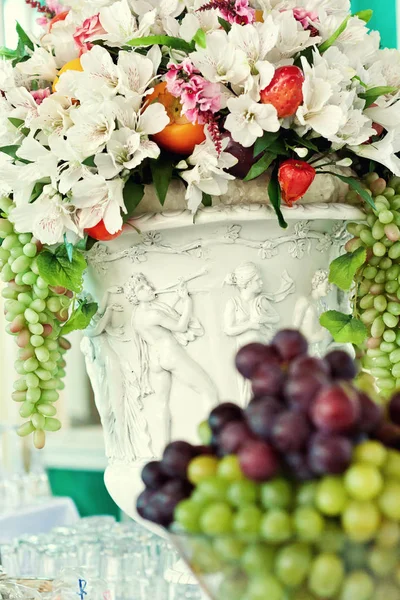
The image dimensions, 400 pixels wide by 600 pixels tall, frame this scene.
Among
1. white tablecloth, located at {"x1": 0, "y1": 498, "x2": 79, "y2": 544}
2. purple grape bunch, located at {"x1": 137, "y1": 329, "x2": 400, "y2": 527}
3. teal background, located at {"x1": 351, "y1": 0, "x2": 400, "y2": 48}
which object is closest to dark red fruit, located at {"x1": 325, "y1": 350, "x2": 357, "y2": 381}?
purple grape bunch, located at {"x1": 137, "y1": 329, "x2": 400, "y2": 527}

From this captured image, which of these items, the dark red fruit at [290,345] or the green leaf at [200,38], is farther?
the green leaf at [200,38]

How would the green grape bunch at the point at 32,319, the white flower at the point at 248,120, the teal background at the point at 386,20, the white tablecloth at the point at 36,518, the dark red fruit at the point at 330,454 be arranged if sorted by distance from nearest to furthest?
the dark red fruit at the point at 330,454
the white flower at the point at 248,120
the green grape bunch at the point at 32,319
the white tablecloth at the point at 36,518
the teal background at the point at 386,20

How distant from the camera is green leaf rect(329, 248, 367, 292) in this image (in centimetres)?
85

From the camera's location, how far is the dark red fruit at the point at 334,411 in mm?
392

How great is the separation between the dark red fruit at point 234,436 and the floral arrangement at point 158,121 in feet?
1.25

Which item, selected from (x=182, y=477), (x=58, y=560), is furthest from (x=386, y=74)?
(x=58, y=560)

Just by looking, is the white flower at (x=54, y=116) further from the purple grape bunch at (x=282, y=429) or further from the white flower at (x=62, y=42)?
the purple grape bunch at (x=282, y=429)

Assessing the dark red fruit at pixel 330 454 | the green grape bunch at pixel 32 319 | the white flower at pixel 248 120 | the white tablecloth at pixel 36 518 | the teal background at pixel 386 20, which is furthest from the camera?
the teal background at pixel 386 20

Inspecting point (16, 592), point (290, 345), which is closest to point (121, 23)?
point (290, 345)

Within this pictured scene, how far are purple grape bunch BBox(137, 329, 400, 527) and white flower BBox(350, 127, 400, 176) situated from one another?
0.42 m

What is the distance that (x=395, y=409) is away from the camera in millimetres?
465

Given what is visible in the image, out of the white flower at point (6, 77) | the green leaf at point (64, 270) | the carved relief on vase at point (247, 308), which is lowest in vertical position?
the carved relief on vase at point (247, 308)

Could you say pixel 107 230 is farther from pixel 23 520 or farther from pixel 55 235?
pixel 23 520

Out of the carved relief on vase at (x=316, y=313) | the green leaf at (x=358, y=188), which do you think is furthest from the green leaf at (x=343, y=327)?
the green leaf at (x=358, y=188)
